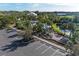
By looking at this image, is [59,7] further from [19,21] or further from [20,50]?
[20,50]

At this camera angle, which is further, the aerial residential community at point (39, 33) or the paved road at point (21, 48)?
the paved road at point (21, 48)

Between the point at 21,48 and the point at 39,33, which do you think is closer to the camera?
the point at 21,48

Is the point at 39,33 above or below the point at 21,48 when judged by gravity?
above

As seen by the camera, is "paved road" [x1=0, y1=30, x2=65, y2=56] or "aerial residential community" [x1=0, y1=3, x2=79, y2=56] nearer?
"aerial residential community" [x1=0, y1=3, x2=79, y2=56]

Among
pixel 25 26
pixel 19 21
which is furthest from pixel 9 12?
pixel 25 26

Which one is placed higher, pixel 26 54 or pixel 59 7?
pixel 59 7
